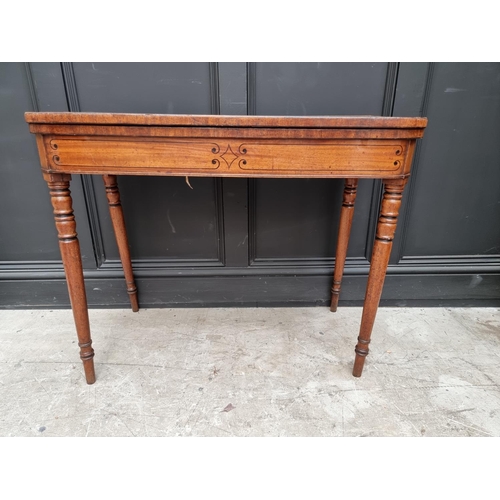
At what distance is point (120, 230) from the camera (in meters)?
1.37

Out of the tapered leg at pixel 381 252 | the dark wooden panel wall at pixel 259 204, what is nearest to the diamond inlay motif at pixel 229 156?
the tapered leg at pixel 381 252

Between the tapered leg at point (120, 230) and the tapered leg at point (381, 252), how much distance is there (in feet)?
3.33

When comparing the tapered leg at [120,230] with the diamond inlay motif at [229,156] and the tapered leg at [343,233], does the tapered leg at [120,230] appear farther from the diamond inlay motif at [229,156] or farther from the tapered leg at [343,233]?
the tapered leg at [343,233]

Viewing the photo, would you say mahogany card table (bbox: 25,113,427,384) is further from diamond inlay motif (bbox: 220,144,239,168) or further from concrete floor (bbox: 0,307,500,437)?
concrete floor (bbox: 0,307,500,437)

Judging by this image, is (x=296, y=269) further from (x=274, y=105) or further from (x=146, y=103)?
Answer: (x=146, y=103)

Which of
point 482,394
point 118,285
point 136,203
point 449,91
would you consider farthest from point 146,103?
point 482,394

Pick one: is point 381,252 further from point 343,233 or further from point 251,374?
point 251,374

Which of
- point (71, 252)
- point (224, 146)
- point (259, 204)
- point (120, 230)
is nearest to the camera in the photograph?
point (224, 146)

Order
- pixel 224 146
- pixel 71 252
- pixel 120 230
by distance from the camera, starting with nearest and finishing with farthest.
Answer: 1. pixel 224 146
2. pixel 71 252
3. pixel 120 230

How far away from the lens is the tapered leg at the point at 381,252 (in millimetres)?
926

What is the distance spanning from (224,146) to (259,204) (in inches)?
25.1

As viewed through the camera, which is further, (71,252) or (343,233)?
(343,233)

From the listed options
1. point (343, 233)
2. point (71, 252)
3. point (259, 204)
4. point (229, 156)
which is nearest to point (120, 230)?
point (71, 252)

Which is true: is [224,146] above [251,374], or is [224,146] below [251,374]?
above
